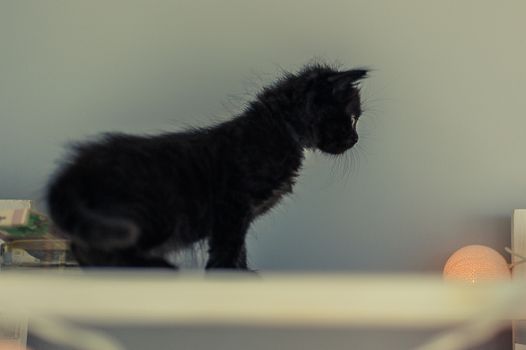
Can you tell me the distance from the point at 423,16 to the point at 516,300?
64 cm

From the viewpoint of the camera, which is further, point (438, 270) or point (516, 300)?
point (438, 270)

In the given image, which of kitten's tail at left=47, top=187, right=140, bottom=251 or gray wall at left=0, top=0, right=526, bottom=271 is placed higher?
gray wall at left=0, top=0, right=526, bottom=271

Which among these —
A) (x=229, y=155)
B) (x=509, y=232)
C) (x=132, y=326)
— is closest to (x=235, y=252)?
(x=229, y=155)

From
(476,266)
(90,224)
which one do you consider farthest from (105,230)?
(476,266)

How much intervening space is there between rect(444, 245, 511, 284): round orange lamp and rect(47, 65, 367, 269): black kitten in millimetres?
201

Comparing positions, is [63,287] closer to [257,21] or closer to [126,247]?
[126,247]

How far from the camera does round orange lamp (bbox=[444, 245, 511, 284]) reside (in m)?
0.91

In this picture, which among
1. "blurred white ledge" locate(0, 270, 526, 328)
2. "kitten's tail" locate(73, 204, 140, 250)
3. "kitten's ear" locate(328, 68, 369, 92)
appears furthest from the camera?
"kitten's ear" locate(328, 68, 369, 92)

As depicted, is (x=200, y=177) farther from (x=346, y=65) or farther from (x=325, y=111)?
(x=346, y=65)

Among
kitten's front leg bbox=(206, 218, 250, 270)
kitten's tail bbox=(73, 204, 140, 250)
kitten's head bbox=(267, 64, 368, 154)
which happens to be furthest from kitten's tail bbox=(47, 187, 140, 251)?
kitten's head bbox=(267, 64, 368, 154)

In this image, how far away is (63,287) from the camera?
57 cm

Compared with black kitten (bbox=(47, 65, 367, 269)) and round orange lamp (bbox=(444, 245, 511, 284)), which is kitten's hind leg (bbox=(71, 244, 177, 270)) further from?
round orange lamp (bbox=(444, 245, 511, 284))

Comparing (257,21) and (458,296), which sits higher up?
(257,21)

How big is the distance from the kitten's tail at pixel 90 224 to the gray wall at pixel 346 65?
0.31 meters
